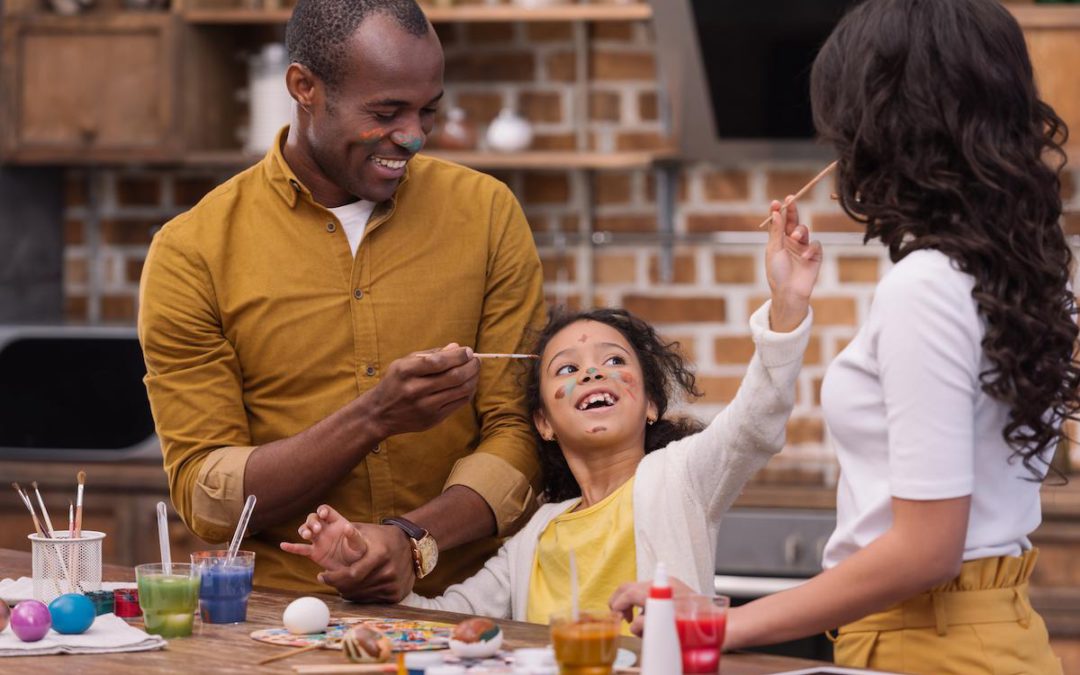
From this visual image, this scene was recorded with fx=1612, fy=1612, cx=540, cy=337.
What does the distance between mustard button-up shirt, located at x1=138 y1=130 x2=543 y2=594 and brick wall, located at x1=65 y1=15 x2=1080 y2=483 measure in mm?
1560

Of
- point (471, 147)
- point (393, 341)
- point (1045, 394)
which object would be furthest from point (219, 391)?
point (471, 147)

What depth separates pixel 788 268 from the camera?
6.16 feet

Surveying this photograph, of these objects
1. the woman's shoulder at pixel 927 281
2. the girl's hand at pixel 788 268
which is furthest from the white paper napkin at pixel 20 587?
Answer: the woman's shoulder at pixel 927 281

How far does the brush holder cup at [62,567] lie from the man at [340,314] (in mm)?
196

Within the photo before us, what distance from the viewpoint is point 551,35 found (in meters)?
4.07

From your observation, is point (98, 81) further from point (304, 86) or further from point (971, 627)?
point (971, 627)

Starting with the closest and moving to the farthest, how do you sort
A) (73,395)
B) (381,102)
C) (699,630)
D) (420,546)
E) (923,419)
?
(923,419) → (699,630) → (420,546) → (381,102) → (73,395)

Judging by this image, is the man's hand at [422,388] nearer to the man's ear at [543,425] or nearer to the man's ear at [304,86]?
the man's ear at [543,425]

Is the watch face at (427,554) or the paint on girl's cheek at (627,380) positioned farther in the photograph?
the paint on girl's cheek at (627,380)

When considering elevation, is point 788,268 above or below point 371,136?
below

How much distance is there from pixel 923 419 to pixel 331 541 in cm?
81

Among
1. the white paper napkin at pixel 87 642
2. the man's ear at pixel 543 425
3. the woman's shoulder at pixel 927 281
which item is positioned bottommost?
the white paper napkin at pixel 87 642

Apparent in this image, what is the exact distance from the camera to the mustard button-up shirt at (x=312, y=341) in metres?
2.29

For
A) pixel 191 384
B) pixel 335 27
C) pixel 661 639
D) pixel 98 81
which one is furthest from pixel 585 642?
pixel 98 81
